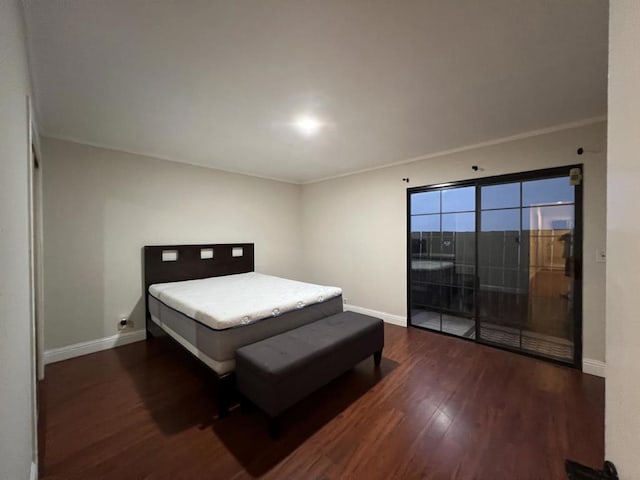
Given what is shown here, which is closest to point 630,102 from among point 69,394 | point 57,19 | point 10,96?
point 10,96

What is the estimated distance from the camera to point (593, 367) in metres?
2.35

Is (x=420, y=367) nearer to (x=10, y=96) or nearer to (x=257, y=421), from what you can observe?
(x=257, y=421)

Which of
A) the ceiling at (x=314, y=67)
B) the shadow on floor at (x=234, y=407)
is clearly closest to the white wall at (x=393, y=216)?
the ceiling at (x=314, y=67)

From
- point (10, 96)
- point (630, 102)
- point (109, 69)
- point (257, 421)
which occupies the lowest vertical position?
point (257, 421)

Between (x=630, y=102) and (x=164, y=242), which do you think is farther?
(x=164, y=242)

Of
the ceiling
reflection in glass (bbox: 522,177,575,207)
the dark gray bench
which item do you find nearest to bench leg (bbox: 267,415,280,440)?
the dark gray bench

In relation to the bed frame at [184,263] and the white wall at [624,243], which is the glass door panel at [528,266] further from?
the bed frame at [184,263]

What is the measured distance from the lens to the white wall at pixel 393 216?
2354 millimetres

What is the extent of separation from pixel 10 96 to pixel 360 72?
5.47 ft

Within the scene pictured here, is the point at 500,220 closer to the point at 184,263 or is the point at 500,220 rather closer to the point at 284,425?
the point at 284,425

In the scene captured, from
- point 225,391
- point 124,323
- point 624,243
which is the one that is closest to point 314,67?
point 624,243

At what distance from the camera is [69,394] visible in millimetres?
2098

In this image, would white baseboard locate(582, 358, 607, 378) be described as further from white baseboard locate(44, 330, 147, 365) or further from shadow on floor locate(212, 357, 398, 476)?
white baseboard locate(44, 330, 147, 365)

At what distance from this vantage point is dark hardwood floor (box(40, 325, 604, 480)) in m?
1.45
